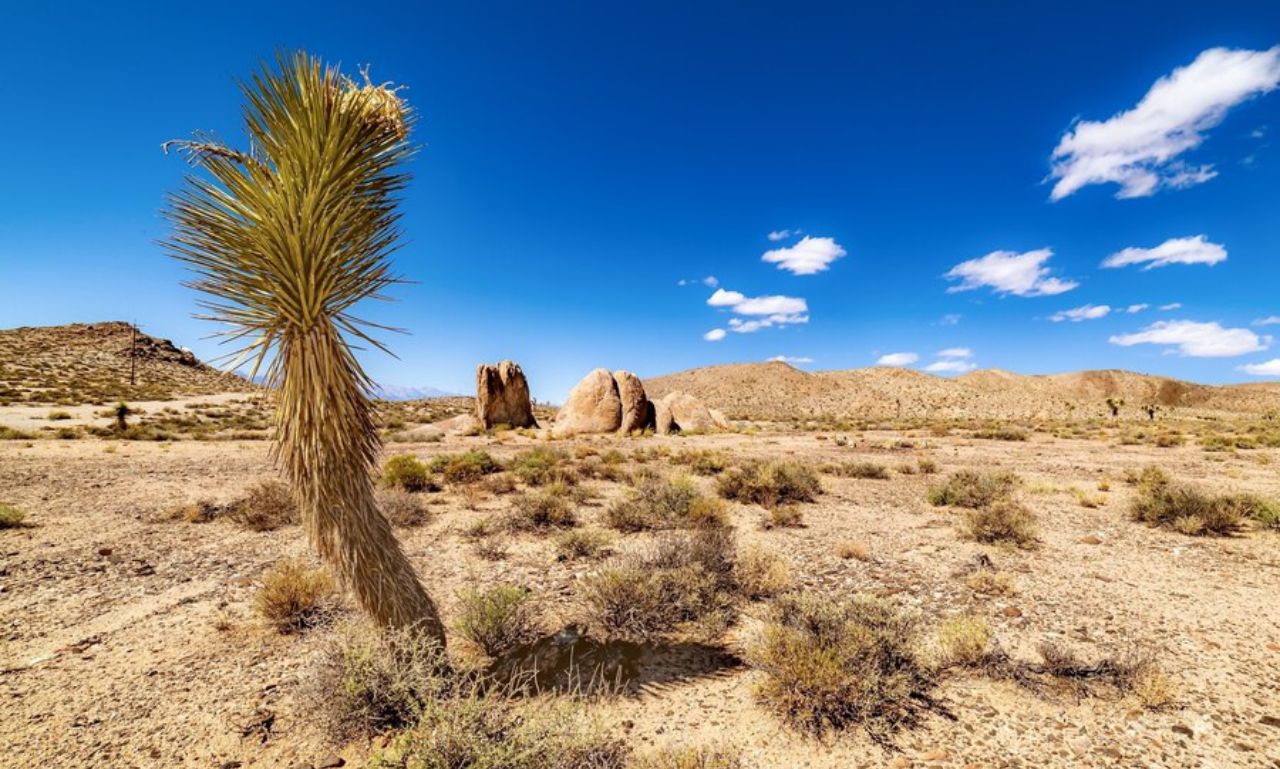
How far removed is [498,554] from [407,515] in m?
2.44

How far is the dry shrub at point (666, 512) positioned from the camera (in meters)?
8.62

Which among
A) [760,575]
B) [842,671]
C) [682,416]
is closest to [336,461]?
[842,671]

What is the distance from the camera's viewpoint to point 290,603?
5.12m

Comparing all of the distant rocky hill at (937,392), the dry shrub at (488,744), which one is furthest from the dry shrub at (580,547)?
the distant rocky hill at (937,392)

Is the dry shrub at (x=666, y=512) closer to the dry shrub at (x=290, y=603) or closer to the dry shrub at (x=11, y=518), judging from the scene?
the dry shrub at (x=290, y=603)

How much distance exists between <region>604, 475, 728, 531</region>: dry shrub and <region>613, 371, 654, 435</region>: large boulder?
707 inches

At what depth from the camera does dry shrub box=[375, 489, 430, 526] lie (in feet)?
28.3

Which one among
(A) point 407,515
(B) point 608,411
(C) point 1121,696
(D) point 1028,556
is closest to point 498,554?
(A) point 407,515

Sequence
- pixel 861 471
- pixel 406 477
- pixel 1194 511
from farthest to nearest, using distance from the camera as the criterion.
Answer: pixel 861 471 → pixel 406 477 → pixel 1194 511

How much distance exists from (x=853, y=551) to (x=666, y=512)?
3029mm

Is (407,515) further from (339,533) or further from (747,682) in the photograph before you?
(747,682)

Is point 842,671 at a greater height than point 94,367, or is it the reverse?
point 94,367

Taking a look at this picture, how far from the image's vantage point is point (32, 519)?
840 centimetres

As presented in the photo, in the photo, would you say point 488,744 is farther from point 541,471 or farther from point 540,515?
point 541,471
